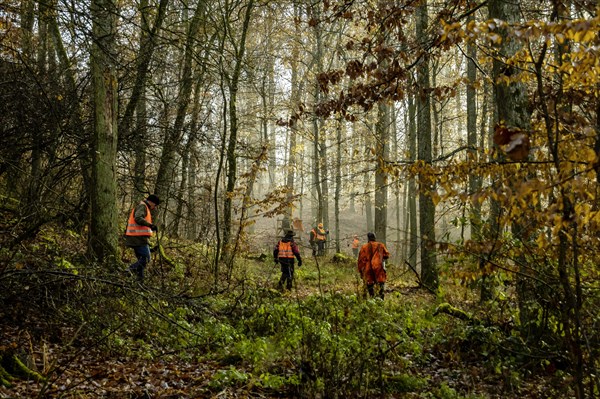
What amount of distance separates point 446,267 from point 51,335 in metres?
4.78

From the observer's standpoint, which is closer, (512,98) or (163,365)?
(163,365)

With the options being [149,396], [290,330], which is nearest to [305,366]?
[149,396]

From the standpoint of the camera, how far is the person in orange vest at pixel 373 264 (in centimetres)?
1051

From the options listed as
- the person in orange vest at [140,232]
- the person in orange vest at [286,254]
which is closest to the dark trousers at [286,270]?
the person in orange vest at [286,254]

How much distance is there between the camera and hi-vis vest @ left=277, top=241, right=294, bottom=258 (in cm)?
1138

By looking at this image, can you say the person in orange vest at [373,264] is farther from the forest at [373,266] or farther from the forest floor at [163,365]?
the forest floor at [163,365]

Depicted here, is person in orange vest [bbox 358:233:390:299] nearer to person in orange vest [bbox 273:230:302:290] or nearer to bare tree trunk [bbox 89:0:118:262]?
person in orange vest [bbox 273:230:302:290]

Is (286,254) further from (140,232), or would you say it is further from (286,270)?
(140,232)

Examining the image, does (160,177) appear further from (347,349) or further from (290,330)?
(347,349)

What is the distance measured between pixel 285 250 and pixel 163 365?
20.0 feet

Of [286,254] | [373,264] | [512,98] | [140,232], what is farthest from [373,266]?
[512,98]

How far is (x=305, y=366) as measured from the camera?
459 centimetres

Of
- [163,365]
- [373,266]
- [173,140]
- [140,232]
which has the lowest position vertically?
[163,365]

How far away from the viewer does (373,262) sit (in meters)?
10.6
